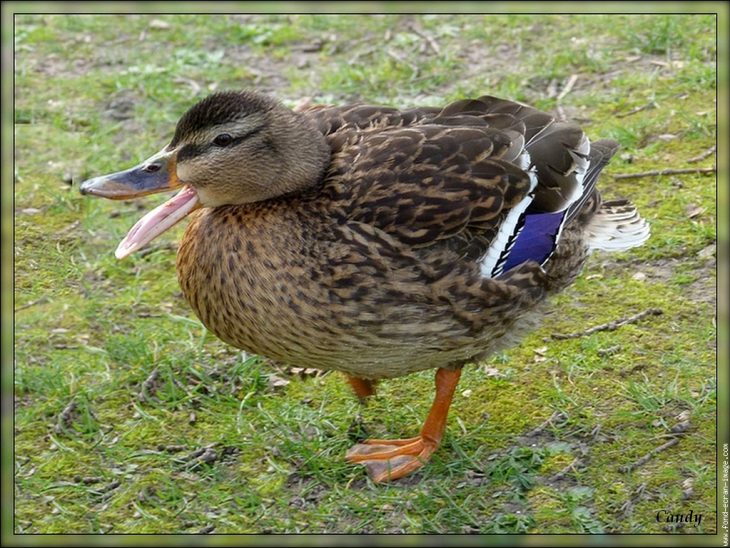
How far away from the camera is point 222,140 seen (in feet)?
13.3

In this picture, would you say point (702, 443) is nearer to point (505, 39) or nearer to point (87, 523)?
point (87, 523)

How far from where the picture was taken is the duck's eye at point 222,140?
13.3 feet

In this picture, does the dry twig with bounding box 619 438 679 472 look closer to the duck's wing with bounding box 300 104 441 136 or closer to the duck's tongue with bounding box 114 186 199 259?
the duck's wing with bounding box 300 104 441 136

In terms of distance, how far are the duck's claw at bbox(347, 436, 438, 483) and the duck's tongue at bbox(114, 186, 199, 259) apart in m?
1.18

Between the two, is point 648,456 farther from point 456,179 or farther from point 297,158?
point 297,158

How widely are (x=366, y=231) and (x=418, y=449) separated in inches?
38.5

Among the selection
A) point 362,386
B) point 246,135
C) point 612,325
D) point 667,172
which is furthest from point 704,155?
point 246,135

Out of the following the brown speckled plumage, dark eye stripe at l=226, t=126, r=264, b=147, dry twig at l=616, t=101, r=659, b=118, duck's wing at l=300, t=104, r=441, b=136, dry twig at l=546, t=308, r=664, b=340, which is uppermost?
A: dark eye stripe at l=226, t=126, r=264, b=147

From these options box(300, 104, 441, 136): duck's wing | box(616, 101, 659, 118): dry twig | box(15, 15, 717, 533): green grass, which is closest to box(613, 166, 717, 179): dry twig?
box(15, 15, 717, 533): green grass

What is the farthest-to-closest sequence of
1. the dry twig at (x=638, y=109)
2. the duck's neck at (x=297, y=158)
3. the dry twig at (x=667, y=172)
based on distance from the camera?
the dry twig at (x=638, y=109) → the dry twig at (x=667, y=172) → the duck's neck at (x=297, y=158)

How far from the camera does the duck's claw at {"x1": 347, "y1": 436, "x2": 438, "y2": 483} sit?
4246mm

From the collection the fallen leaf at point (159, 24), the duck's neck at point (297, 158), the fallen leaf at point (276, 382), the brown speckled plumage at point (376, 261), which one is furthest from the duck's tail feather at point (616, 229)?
the fallen leaf at point (159, 24)

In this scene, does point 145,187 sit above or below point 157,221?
above

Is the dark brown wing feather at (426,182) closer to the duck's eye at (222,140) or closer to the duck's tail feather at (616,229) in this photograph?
the duck's eye at (222,140)
